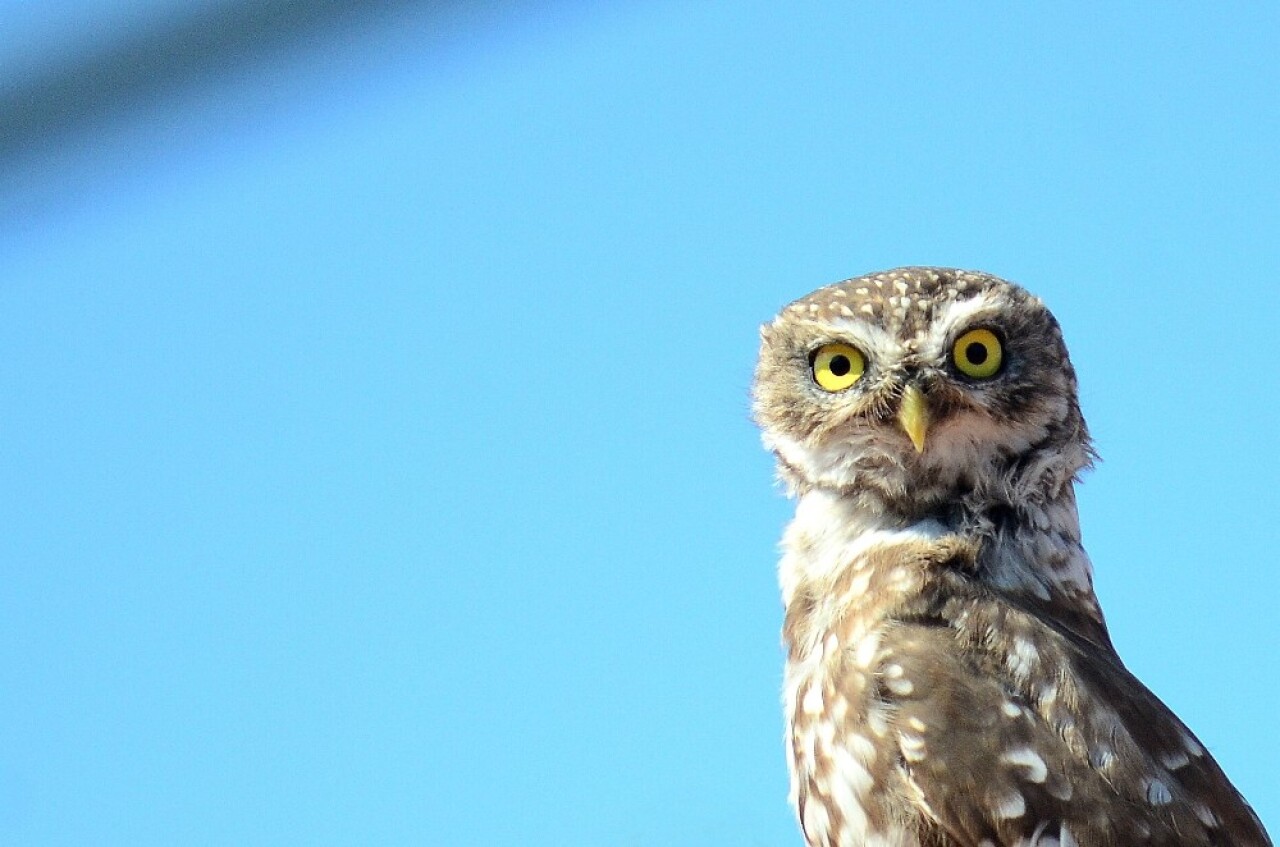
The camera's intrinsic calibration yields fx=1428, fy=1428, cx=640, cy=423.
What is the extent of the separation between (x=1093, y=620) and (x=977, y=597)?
1.64 ft

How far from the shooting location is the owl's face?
3887mm

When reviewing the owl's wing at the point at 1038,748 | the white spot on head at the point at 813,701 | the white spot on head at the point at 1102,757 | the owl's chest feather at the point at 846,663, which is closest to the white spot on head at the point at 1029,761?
the owl's wing at the point at 1038,748

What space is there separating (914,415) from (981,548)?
1.35ft

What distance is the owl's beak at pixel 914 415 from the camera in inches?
150

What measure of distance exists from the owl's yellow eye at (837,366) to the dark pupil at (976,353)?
0.30 meters

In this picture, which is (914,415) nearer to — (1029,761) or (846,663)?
(846,663)

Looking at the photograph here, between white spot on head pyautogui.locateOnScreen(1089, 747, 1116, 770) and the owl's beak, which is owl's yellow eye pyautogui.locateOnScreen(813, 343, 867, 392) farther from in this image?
white spot on head pyautogui.locateOnScreen(1089, 747, 1116, 770)

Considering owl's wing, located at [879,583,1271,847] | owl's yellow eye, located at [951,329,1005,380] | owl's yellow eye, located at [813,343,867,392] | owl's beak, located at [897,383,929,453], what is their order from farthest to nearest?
1. owl's yellow eye, located at [813,343,867,392]
2. owl's yellow eye, located at [951,329,1005,380]
3. owl's beak, located at [897,383,929,453]
4. owl's wing, located at [879,583,1271,847]

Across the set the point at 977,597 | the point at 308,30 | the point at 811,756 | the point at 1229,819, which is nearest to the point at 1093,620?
Result: the point at 977,597

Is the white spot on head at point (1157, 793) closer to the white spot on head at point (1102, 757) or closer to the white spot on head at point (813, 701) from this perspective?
the white spot on head at point (1102, 757)

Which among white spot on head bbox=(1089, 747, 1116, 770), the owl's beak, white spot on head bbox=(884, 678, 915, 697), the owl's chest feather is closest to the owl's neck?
the owl's chest feather

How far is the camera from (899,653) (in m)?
3.28

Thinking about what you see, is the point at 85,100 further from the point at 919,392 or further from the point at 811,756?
the point at 919,392

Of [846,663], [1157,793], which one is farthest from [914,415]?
[1157,793]
